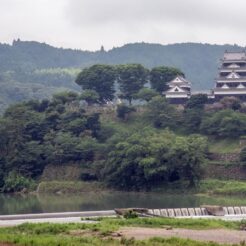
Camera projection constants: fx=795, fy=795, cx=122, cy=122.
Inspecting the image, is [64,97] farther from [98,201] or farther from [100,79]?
[98,201]

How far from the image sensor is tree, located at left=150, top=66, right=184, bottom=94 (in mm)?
80688

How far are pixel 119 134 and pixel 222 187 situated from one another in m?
11.2

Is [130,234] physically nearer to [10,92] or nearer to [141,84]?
[141,84]

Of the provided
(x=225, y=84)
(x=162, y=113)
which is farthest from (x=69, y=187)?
(x=225, y=84)

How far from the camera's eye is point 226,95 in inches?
3091

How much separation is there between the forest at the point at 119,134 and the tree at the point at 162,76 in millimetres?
102

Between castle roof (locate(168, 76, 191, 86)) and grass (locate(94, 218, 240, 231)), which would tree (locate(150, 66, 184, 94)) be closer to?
castle roof (locate(168, 76, 191, 86))

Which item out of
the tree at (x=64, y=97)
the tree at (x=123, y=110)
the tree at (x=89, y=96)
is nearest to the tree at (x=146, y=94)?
the tree at (x=123, y=110)

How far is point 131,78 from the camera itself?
264ft

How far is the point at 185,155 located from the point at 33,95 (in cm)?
6753

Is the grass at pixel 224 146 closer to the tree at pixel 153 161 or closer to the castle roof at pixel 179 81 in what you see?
the tree at pixel 153 161

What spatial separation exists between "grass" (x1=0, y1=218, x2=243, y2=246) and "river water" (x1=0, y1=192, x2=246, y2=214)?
16.7 meters

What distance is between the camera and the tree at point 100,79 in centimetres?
Answer: 8088

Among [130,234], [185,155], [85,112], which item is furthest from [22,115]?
[130,234]
